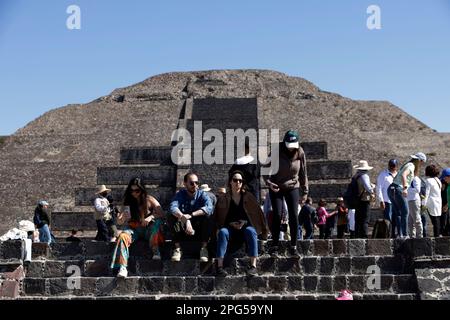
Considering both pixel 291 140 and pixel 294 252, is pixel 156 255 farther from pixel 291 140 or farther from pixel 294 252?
pixel 291 140

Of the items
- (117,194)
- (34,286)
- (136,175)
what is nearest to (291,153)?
(34,286)

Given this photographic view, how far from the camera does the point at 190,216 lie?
1049 cm

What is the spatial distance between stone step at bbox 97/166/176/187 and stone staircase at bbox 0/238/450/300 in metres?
14.5

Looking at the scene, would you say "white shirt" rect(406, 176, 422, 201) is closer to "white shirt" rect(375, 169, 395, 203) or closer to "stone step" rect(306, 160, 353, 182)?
"white shirt" rect(375, 169, 395, 203)

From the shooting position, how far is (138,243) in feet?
35.8

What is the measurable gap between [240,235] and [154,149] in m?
18.4

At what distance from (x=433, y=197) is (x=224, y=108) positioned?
2390 cm

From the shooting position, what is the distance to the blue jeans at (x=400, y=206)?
11984 millimetres

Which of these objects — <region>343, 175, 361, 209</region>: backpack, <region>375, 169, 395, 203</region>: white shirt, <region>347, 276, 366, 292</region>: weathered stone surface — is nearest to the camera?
<region>347, 276, 366, 292</region>: weathered stone surface

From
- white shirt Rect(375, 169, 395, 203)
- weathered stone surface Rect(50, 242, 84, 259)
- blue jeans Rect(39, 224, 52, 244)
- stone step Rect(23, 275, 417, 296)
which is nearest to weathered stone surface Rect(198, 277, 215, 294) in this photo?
stone step Rect(23, 275, 417, 296)

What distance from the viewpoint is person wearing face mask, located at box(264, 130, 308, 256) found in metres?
10.4

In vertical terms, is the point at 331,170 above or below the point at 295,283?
above

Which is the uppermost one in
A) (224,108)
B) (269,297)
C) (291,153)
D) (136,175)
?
(224,108)

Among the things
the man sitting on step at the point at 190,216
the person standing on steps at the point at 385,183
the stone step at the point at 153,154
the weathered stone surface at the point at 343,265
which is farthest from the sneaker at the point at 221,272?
the stone step at the point at 153,154
